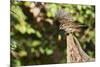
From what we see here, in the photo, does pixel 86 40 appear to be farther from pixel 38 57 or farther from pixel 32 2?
pixel 32 2

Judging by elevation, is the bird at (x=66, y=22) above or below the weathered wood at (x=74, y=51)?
above

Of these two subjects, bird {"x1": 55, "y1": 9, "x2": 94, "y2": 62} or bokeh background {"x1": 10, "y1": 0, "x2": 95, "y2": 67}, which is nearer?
bokeh background {"x1": 10, "y1": 0, "x2": 95, "y2": 67}

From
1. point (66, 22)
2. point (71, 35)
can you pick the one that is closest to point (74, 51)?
point (71, 35)

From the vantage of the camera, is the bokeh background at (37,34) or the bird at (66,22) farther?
the bird at (66,22)

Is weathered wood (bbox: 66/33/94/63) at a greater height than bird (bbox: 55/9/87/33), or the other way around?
bird (bbox: 55/9/87/33)

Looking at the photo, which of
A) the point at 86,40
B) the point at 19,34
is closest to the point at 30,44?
the point at 19,34
